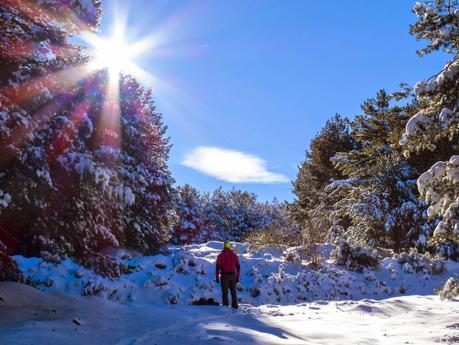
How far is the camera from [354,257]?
15.9 meters

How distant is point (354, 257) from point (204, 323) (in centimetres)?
962

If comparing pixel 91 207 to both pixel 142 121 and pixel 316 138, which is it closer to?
pixel 142 121

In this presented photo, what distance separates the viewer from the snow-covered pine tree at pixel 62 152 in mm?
7949

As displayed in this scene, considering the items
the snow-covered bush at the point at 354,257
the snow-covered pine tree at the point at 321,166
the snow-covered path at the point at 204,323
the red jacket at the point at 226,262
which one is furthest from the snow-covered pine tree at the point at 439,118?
the snow-covered pine tree at the point at 321,166

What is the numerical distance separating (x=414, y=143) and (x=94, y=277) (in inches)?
318

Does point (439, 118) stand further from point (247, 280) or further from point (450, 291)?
point (247, 280)

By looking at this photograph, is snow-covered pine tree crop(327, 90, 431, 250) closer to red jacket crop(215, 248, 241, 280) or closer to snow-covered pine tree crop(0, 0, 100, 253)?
red jacket crop(215, 248, 241, 280)

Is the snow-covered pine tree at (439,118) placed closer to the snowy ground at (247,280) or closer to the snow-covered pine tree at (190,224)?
the snowy ground at (247,280)

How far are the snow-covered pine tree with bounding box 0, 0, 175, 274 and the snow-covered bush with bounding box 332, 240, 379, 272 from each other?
22.0ft

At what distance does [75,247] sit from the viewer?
37.8 ft

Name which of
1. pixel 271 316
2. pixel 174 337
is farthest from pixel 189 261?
pixel 174 337

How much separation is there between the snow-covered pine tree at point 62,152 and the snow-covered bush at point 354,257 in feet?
22.0

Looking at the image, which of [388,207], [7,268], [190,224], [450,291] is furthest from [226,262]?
[190,224]

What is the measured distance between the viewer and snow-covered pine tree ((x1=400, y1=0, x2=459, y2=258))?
655cm
